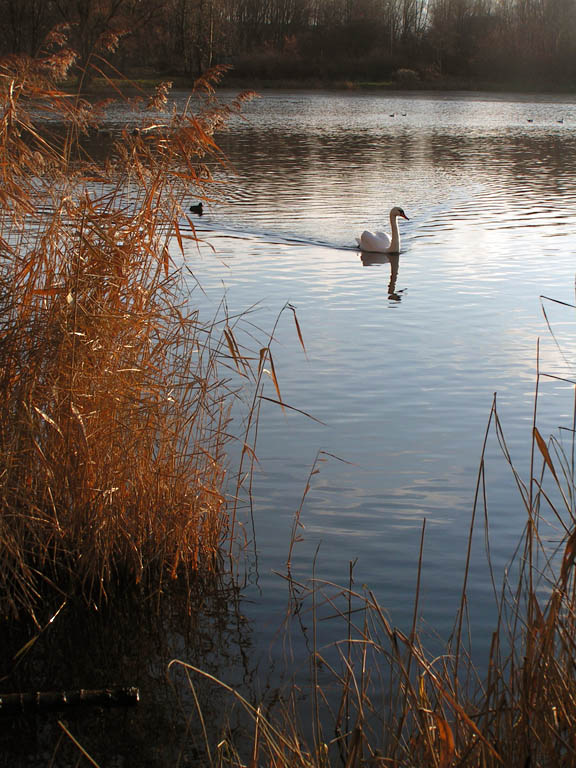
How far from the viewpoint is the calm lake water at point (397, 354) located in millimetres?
4055

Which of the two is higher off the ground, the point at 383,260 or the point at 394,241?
the point at 394,241

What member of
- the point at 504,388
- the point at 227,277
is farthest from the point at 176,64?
the point at 504,388

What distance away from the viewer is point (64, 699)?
2871 millimetres

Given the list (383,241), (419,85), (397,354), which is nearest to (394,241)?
(383,241)

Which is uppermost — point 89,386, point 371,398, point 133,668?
point 89,386

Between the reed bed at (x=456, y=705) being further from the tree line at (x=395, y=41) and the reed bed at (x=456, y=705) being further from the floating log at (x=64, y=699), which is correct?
the tree line at (x=395, y=41)

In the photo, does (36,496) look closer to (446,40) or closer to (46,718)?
(46,718)

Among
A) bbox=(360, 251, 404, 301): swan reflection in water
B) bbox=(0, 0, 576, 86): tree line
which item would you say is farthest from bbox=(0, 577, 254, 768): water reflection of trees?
bbox=(0, 0, 576, 86): tree line

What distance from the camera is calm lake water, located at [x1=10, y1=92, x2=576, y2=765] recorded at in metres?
3.36

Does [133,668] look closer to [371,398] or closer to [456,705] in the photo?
[456,705]

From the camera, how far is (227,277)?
32.4ft

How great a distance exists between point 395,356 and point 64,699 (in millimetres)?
4699

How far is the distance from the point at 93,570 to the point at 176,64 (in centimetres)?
4855

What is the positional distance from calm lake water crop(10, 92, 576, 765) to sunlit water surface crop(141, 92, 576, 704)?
17mm
